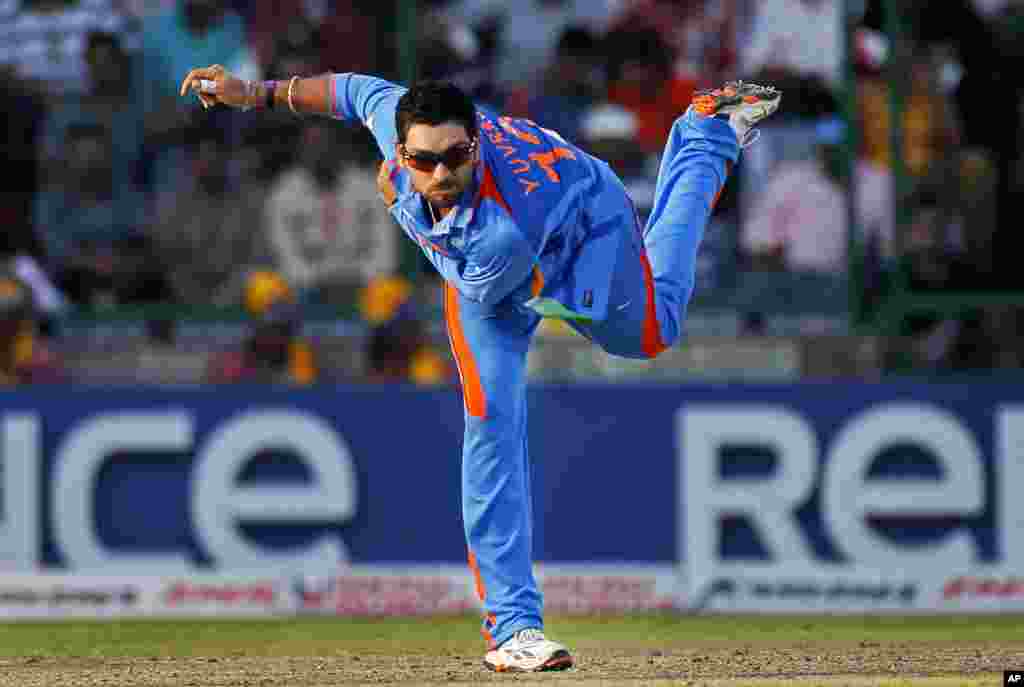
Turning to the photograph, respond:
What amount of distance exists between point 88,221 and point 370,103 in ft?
18.9

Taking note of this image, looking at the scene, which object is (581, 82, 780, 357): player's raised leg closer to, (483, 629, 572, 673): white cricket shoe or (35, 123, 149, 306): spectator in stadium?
(483, 629, 572, 673): white cricket shoe

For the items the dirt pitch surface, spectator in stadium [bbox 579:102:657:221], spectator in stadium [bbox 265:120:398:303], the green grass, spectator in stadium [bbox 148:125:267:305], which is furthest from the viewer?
spectator in stadium [bbox 148:125:267:305]

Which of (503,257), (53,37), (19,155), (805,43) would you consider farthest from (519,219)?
(53,37)

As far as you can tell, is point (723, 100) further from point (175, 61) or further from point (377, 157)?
point (175, 61)

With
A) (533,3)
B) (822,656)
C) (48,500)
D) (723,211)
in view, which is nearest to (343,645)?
(822,656)

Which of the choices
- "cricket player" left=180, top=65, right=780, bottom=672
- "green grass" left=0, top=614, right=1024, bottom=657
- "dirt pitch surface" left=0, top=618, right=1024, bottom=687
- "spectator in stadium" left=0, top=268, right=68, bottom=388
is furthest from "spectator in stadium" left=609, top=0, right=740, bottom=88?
"cricket player" left=180, top=65, right=780, bottom=672

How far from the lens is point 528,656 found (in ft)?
20.7

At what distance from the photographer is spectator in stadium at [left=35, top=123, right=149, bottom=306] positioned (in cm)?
1191

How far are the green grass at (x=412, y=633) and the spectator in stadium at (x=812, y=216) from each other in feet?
7.74

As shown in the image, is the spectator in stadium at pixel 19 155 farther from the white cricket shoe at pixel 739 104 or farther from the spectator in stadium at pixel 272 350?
the white cricket shoe at pixel 739 104

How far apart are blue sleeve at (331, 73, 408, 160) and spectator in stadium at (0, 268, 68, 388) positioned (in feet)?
17.9

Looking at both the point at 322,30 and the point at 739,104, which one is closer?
the point at 739,104

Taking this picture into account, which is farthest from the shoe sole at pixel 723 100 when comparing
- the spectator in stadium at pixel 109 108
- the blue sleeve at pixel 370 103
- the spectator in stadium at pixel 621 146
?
the spectator in stadium at pixel 109 108

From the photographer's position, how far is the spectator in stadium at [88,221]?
11.9 meters
